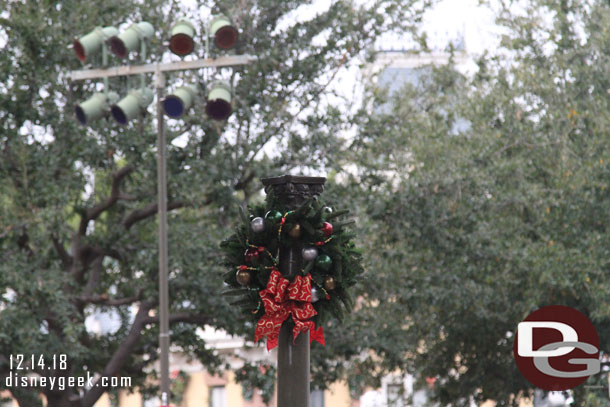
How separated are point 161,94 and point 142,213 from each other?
5242mm

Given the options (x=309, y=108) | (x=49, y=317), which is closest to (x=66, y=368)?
(x=49, y=317)

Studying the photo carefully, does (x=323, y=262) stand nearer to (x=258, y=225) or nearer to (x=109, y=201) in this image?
(x=258, y=225)

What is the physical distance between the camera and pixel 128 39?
14.4 m

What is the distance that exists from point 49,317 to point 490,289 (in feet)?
26.3

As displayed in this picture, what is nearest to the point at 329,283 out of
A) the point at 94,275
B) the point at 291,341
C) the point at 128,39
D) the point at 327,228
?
→ the point at 327,228

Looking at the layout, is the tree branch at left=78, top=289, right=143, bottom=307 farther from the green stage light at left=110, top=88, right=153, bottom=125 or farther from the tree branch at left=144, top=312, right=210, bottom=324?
the green stage light at left=110, top=88, right=153, bottom=125

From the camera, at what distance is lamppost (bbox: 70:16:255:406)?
44.3ft

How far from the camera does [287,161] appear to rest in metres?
18.5

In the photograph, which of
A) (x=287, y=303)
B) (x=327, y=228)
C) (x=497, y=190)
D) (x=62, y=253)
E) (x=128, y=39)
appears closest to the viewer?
(x=287, y=303)

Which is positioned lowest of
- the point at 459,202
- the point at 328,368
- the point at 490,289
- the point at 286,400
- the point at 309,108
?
the point at 286,400

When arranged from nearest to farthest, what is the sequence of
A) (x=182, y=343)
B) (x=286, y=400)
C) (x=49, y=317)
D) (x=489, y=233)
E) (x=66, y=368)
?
(x=286, y=400), (x=49, y=317), (x=66, y=368), (x=489, y=233), (x=182, y=343)

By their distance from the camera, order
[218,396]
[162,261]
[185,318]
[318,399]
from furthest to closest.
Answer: [218,396] < [318,399] < [185,318] < [162,261]

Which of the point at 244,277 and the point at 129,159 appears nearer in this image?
the point at 244,277

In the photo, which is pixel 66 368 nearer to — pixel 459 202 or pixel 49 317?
pixel 49 317
